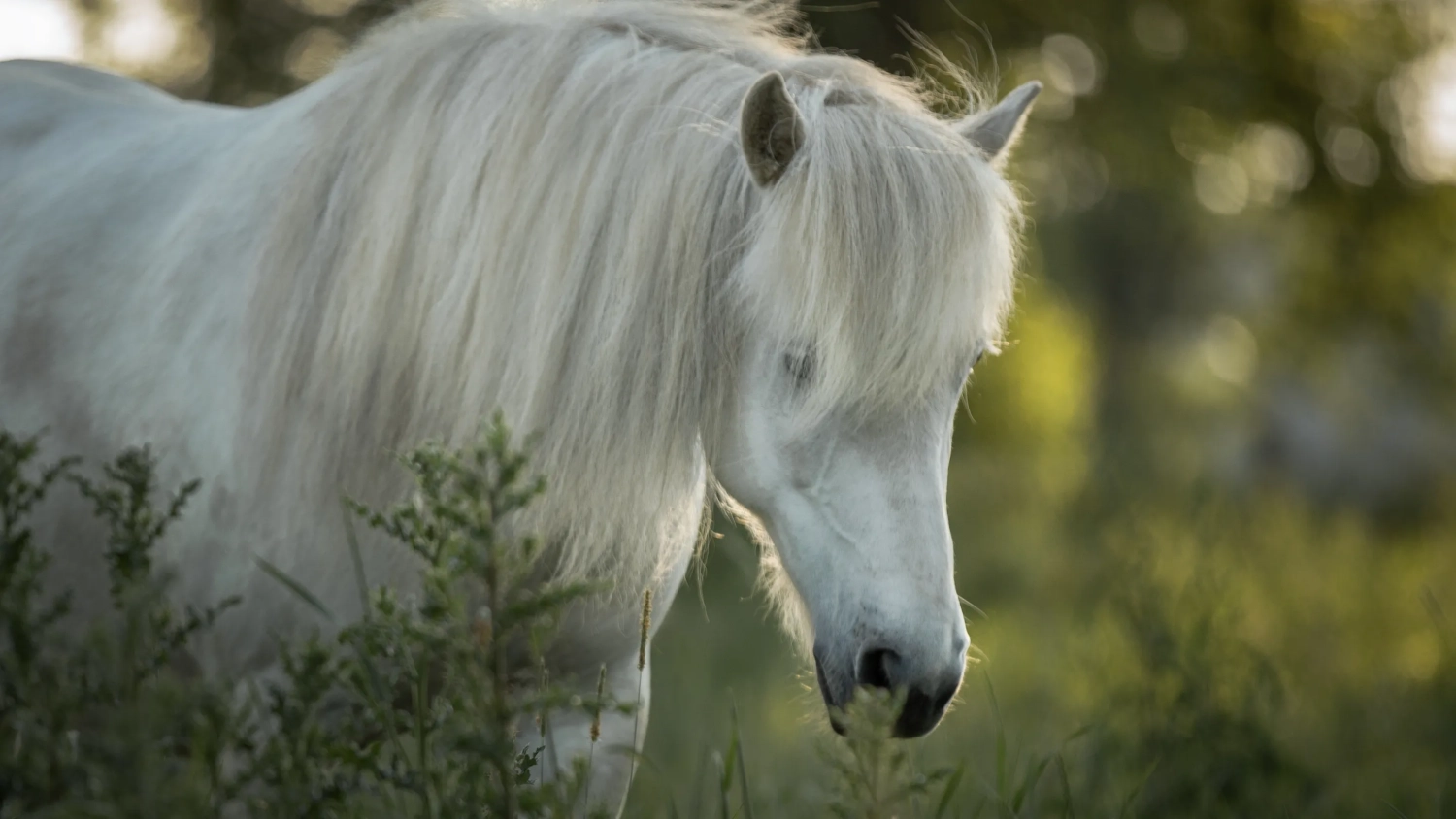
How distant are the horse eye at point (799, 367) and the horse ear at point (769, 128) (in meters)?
0.27

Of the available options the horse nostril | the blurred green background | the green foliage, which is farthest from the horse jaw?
the green foliage

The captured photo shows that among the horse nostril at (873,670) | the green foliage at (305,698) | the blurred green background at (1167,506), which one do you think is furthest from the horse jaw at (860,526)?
the green foliage at (305,698)

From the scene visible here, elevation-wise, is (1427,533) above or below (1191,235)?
above

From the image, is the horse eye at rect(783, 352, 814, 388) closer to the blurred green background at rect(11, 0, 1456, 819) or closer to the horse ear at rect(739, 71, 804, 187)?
the horse ear at rect(739, 71, 804, 187)

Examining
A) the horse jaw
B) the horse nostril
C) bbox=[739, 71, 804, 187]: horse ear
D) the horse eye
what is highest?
bbox=[739, 71, 804, 187]: horse ear

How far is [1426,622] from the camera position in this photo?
5938 millimetres

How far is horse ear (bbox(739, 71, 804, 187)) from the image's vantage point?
175 centimetres

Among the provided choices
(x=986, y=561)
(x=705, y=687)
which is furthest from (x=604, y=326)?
(x=986, y=561)

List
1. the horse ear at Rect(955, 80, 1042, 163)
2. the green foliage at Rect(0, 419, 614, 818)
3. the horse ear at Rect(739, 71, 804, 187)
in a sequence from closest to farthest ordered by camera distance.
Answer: the green foliage at Rect(0, 419, 614, 818) → the horse ear at Rect(739, 71, 804, 187) → the horse ear at Rect(955, 80, 1042, 163)

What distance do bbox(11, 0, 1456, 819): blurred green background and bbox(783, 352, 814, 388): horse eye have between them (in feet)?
1.36

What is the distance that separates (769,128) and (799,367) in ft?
1.16

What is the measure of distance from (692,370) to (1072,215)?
1544 centimetres

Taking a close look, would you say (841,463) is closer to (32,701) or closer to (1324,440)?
(32,701)

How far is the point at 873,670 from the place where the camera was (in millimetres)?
1664
